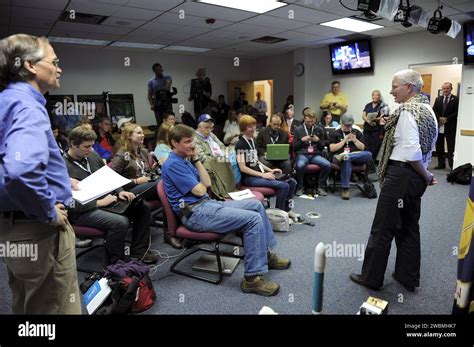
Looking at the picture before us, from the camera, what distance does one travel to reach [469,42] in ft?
17.0

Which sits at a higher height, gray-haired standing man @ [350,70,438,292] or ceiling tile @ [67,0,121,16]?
ceiling tile @ [67,0,121,16]

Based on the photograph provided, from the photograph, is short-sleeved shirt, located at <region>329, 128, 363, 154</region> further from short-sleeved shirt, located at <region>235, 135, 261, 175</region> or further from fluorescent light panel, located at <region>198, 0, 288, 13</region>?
fluorescent light panel, located at <region>198, 0, 288, 13</region>

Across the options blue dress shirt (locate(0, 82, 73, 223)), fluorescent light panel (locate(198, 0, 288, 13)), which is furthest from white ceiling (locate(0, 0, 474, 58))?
blue dress shirt (locate(0, 82, 73, 223))

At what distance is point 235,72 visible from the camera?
9.68 m

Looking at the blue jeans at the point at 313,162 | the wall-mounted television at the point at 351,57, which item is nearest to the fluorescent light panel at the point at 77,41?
the blue jeans at the point at 313,162

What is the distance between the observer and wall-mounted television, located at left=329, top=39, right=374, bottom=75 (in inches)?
262

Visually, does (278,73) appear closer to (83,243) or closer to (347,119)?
(347,119)

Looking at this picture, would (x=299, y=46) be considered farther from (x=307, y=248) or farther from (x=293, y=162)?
(x=307, y=248)

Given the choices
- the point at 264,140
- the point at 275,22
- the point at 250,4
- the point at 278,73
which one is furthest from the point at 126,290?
the point at 278,73

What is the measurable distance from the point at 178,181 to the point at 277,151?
1.89 metres

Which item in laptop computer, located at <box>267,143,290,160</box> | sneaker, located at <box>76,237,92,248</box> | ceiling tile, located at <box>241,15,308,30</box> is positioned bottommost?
sneaker, located at <box>76,237,92,248</box>

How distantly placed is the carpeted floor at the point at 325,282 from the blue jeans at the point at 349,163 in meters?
0.99

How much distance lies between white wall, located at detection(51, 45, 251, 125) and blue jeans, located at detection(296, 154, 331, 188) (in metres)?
4.99

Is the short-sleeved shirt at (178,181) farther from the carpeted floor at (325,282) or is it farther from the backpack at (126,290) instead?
the carpeted floor at (325,282)
